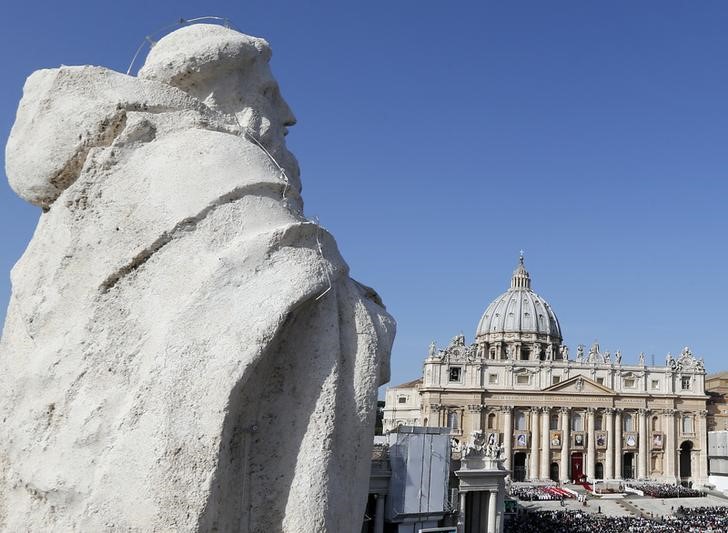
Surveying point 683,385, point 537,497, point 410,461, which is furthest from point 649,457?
point 410,461

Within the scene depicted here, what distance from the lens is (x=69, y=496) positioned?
99.9 inches

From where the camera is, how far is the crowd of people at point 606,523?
32812 mm

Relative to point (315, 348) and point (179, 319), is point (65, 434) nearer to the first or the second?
point (179, 319)

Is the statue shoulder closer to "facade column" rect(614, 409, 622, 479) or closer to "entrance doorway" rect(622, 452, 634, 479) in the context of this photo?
"facade column" rect(614, 409, 622, 479)

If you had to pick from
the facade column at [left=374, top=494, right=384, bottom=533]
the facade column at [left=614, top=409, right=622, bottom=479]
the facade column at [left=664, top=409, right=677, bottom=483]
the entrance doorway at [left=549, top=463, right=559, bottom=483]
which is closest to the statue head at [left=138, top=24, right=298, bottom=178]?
the facade column at [left=374, top=494, right=384, bottom=533]

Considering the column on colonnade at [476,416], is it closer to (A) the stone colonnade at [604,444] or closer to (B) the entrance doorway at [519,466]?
(A) the stone colonnade at [604,444]

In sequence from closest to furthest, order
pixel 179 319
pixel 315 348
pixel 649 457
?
pixel 179 319 → pixel 315 348 → pixel 649 457

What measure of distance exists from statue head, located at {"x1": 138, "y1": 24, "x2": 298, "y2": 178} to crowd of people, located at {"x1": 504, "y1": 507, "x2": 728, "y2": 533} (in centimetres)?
3196

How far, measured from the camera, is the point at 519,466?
64.2 m

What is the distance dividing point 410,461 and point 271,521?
73.1ft

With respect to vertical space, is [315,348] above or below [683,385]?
below

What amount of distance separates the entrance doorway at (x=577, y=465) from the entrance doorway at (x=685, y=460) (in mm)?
9244

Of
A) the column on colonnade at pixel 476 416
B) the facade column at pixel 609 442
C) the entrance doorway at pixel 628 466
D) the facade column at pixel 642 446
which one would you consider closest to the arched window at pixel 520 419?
the column on colonnade at pixel 476 416

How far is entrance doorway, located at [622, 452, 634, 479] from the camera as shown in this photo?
215ft
